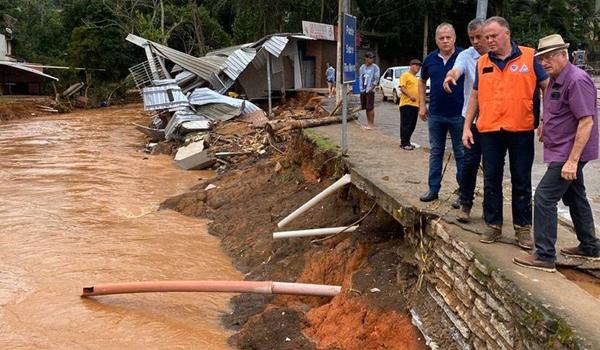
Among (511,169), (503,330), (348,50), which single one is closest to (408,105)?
(348,50)

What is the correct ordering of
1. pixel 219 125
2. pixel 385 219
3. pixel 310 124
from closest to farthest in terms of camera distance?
pixel 385 219, pixel 310 124, pixel 219 125

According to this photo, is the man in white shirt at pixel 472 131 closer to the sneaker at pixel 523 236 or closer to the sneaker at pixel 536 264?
the sneaker at pixel 523 236

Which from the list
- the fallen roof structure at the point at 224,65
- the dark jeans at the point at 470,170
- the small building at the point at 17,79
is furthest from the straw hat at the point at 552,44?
the small building at the point at 17,79

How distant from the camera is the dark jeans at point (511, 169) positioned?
425cm

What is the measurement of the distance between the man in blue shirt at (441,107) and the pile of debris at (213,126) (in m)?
6.48

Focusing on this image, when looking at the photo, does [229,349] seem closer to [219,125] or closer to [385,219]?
[385,219]

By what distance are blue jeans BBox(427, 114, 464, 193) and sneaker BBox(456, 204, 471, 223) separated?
1.89 ft

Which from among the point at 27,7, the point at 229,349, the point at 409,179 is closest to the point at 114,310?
the point at 229,349

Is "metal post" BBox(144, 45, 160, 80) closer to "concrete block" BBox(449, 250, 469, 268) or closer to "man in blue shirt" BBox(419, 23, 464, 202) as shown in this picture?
"man in blue shirt" BBox(419, 23, 464, 202)

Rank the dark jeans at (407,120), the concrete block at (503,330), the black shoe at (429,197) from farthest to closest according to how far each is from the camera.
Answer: the dark jeans at (407,120) → the black shoe at (429,197) → the concrete block at (503,330)

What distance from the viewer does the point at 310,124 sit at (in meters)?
11.7

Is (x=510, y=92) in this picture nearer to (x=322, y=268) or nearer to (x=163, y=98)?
(x=322, y=268)

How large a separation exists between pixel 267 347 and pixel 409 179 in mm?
2550

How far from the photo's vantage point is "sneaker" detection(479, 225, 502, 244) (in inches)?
170
